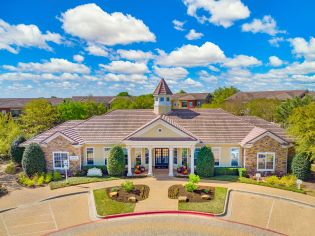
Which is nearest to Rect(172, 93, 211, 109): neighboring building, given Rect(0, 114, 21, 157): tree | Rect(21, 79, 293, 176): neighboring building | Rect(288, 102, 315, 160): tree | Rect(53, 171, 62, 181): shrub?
Rect(0, 114, 21, 157): tree

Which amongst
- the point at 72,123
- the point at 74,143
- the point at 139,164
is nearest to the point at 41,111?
the point at 72,123

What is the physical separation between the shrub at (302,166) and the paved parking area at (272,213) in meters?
6.30

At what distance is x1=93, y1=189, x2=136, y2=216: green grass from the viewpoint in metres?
18.5

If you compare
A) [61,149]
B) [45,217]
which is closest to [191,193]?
[45,217]

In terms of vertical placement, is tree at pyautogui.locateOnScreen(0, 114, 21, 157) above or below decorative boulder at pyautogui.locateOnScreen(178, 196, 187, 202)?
above

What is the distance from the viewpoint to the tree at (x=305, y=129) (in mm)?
23719

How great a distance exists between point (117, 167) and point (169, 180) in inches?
217

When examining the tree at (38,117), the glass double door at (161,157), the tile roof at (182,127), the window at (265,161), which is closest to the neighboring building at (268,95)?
the tile roof at (182,127)

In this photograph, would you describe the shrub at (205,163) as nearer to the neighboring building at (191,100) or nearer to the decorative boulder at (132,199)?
the decorative boulder at (132,199)

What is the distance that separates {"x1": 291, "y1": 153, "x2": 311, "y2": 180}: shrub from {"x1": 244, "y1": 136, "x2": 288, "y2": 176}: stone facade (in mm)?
1608

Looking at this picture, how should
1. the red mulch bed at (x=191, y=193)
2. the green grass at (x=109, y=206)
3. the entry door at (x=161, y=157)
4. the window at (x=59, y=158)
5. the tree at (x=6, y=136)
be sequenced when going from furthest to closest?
the tree at (x=6, y=136) < the entry door at (x=161, y=157) < the window at (x=59, y=158) < the red mulch bed at (x=191, y=193) < the green grass at (x=109, y=206)

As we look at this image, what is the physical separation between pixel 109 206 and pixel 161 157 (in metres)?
11.2

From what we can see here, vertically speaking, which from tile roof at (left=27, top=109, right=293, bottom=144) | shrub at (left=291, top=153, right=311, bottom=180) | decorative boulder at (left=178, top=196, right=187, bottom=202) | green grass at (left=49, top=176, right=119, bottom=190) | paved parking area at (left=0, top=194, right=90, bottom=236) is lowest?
paved parking area at (left=0, top=194, right=90, bottom=236)

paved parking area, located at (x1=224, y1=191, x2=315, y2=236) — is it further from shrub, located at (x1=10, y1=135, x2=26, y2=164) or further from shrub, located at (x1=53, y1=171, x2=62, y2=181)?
shrub, located at (x1=10, y1=135, x2=26, y2=164)
